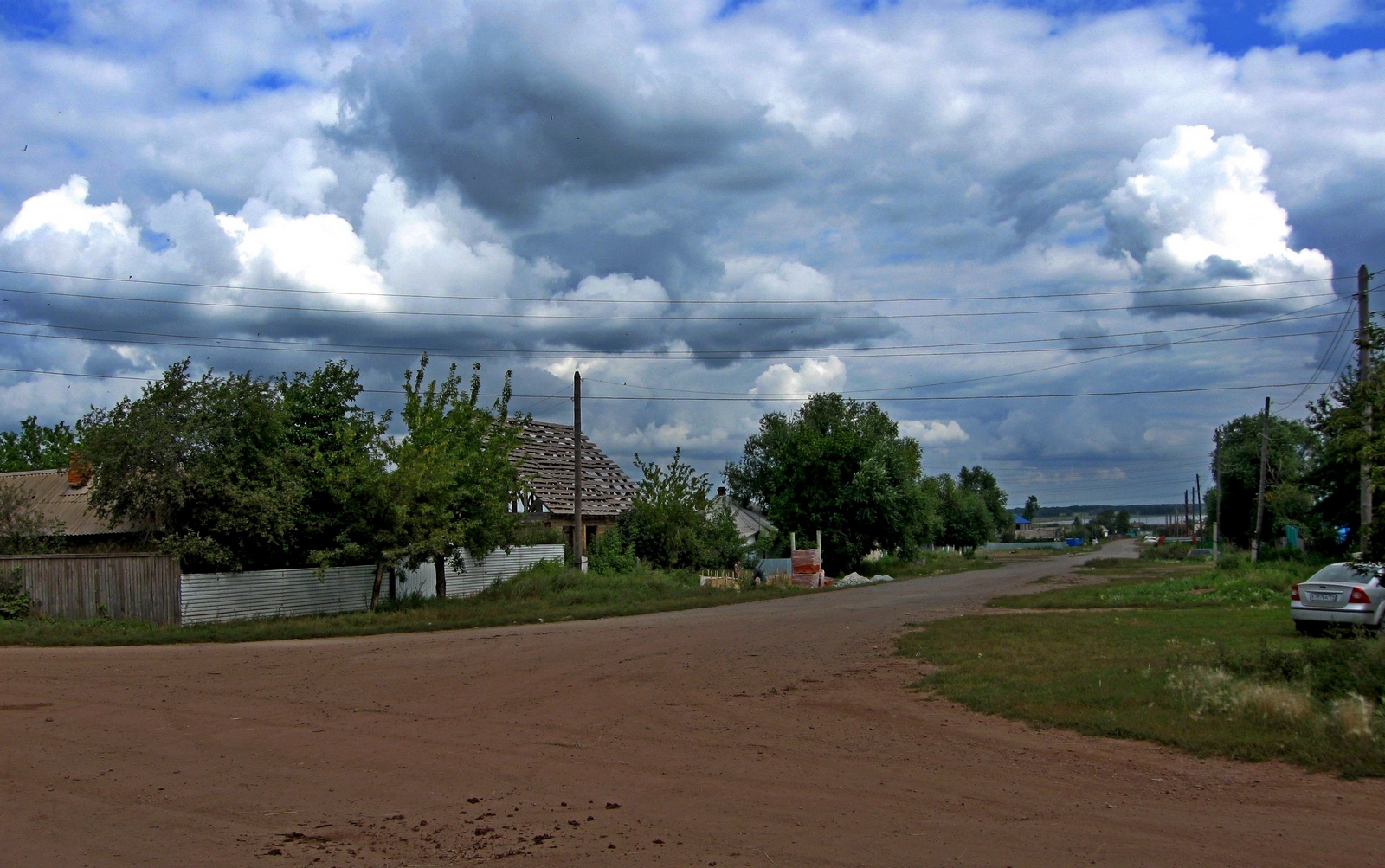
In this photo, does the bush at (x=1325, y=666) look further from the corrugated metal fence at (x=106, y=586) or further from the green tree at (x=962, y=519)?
the green tree at (x=962, y=519)

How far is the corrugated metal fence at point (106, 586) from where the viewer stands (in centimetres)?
2288

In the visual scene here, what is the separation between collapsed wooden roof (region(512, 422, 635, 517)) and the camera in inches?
1719

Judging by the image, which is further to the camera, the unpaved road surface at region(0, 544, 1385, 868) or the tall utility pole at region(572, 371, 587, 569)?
the tall utility pole at region(572, 371, 587, 569)

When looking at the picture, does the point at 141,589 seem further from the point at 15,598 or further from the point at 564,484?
the point at 564,484

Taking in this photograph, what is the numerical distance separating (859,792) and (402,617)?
18.9 metres

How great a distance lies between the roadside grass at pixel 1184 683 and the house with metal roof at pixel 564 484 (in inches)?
994

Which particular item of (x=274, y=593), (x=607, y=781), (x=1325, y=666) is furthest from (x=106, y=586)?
(x=1325, y=666)

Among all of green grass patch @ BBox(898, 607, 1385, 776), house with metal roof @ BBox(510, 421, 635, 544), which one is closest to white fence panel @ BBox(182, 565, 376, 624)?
house with metal roof @ BBox(510, 421, 635, 544)

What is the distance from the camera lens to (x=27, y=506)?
25906 millimetres

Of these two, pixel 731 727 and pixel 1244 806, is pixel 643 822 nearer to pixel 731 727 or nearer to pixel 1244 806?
pixel 731 727

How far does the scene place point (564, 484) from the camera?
45438mm

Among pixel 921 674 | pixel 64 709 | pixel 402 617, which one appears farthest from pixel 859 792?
pixel 402 617

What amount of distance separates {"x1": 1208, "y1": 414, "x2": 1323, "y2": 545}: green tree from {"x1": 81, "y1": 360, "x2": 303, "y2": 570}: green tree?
5759cm

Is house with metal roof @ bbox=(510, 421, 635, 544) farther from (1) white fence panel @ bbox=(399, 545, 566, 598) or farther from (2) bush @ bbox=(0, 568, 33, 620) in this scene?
(2) bush @ bbox=(0, 568, 33, 620)
